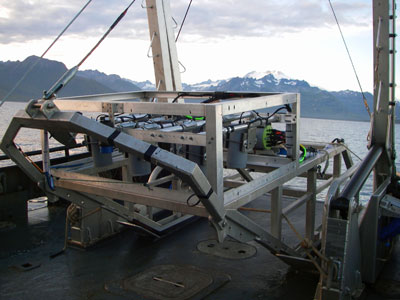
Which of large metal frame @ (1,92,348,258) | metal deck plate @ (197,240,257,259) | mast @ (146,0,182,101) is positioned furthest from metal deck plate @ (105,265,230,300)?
mast @ (146,0,182,101)

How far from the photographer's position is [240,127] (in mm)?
4652

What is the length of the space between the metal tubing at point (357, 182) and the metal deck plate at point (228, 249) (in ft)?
7.94

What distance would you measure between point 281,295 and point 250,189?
196cm

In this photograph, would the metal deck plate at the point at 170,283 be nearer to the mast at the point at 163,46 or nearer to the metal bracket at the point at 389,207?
the metal bracket at the point at 389,207

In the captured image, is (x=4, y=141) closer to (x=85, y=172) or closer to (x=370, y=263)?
(x=85, y=172)

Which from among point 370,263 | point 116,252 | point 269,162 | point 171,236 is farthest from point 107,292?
point 370,263

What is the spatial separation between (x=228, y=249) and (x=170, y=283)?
1550 mm

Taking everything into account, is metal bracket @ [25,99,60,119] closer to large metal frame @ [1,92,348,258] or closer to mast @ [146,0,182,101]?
large metal frame @ [1,92,348,258]

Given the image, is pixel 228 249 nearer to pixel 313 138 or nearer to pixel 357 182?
pixel 357 182

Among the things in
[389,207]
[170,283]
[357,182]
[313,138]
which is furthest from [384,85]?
[313,138]

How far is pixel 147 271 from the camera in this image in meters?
6.19

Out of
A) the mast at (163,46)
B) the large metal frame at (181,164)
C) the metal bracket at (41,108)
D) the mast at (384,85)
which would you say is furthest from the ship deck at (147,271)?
the mast at (163,46)

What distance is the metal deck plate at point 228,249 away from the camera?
681cm

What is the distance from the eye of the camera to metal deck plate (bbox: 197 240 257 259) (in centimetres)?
681
